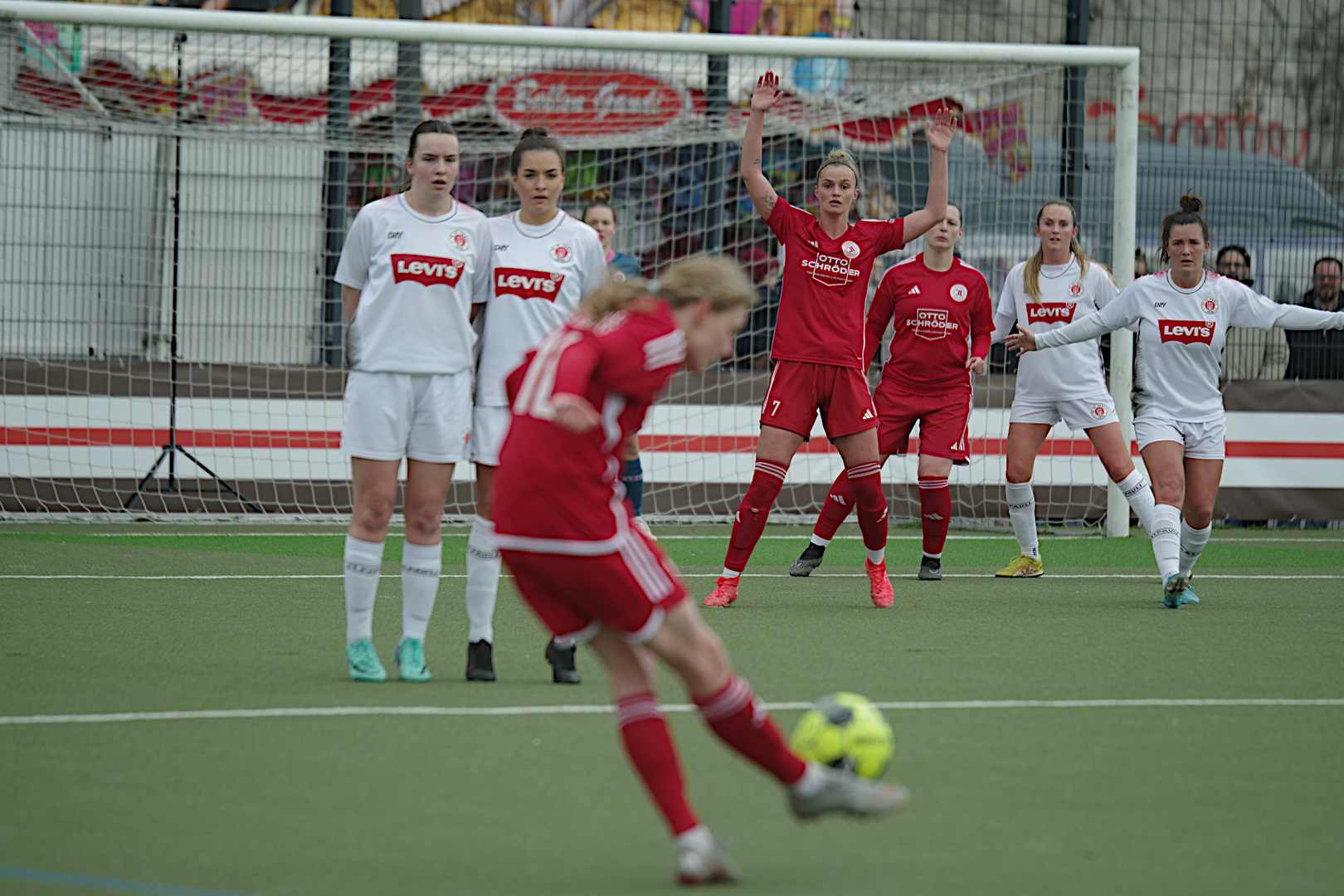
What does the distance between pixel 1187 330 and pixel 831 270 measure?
6.06 feet

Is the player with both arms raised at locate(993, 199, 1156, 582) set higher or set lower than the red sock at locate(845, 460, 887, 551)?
higher

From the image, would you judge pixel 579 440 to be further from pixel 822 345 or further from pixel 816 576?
pixel 816 576

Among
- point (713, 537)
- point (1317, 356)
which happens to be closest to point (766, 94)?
point (713, 537)

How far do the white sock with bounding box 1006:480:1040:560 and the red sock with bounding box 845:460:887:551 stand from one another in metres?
1.54

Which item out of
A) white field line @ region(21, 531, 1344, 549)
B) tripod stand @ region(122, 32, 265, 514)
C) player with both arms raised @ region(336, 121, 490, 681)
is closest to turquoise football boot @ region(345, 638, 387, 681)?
player with both arms raised @ region(336, 121, 490, 681)

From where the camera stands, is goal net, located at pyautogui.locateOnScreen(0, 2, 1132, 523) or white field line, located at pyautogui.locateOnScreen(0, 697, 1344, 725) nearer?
white field line, located at pyautogui.locateOnScreen(0, 697, 1344, 725)

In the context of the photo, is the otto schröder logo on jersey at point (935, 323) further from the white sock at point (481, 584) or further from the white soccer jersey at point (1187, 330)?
the white sock at point (481, 584)

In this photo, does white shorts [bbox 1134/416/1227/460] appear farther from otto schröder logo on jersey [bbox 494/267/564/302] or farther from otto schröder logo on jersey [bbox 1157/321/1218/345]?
otto schröder logo on jersey [bbox 494/267/564/302]

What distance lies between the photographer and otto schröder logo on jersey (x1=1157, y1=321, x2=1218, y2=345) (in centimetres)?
764

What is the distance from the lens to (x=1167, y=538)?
769 centimetres

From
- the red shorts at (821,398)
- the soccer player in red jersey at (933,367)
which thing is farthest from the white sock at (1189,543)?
the red shorts at (821,398)

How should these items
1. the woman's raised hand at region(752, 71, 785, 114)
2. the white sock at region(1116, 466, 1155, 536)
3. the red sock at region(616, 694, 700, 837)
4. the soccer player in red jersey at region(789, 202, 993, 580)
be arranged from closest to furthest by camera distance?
the red sock at region(616, 694, 700, 837) → the woman's raised hand at region(752, 71, 785, 114) → the white sock at region(1116, 466, 1155, 536) → the soccer player in red jersey at region(789, 202, 993, 580)

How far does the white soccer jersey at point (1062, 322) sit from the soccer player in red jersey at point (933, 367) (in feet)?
1.19

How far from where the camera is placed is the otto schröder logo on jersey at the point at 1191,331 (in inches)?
301
